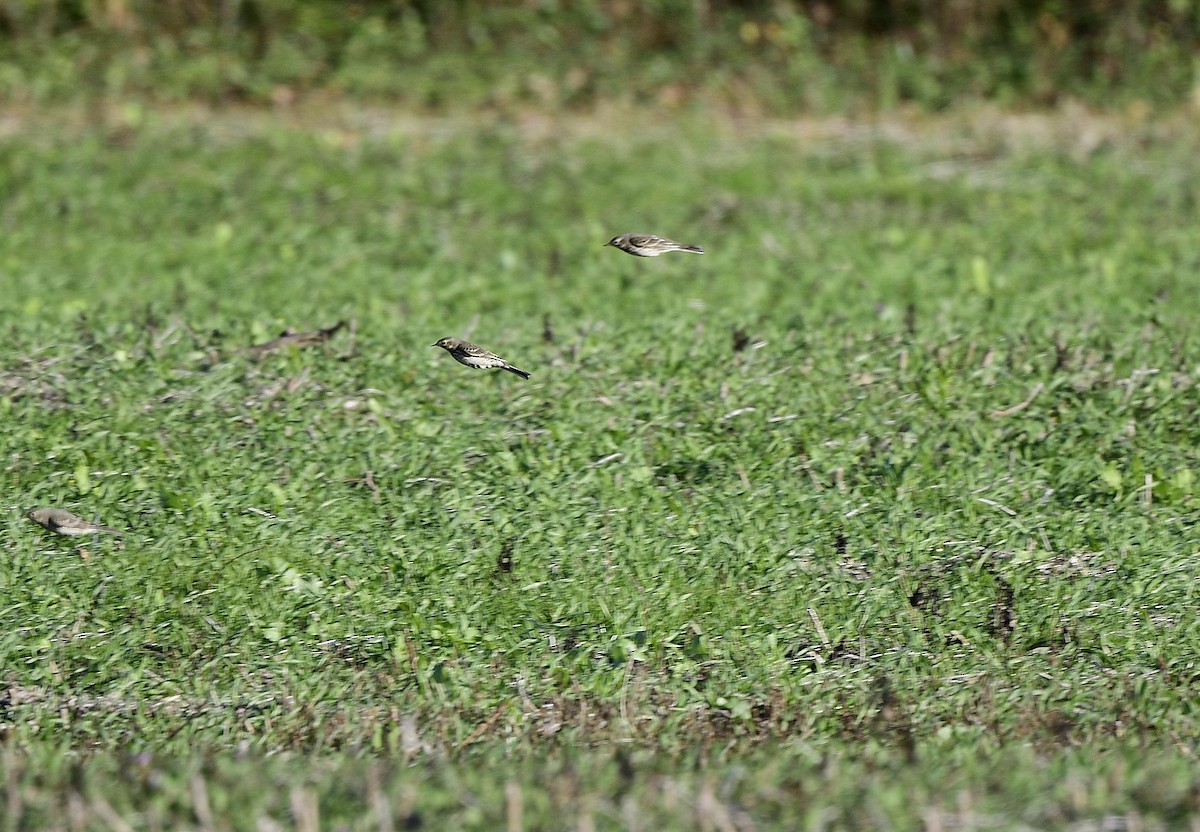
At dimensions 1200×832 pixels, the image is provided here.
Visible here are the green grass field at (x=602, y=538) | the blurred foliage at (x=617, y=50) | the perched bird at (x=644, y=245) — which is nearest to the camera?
the green grass field at (x=602, y=538)

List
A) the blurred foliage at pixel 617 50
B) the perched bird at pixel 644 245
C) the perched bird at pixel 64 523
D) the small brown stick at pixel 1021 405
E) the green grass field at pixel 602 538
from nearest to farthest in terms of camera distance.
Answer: the green grass field at pixel 602 538 → the perched bird at pixel 64 523 → the small brown stick at pixel 1021 405 → the perched bird at pixel 644 245 → the blurred foliage at pixel 617 50

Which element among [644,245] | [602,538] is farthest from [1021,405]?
[602,538]

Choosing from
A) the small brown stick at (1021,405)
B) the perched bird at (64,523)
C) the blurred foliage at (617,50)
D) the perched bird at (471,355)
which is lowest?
the perched bird at (64,523)

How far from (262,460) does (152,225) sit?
11.8ft

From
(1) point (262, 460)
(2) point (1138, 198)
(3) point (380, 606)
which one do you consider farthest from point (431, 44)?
(3) point (380, 606)

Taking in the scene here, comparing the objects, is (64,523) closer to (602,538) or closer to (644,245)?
(602,538)

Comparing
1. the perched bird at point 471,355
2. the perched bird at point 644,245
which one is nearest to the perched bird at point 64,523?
the perched bird at point 471,355

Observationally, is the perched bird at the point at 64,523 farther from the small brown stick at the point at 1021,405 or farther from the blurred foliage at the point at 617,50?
the blurred foliage at the point at 617,50

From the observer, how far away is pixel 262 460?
18.3ft

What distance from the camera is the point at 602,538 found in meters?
5.26

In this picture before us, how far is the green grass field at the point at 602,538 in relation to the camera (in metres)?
3.84

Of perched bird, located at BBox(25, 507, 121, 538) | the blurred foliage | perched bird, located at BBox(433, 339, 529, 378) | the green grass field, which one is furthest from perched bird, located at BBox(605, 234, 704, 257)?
the blurred foliage

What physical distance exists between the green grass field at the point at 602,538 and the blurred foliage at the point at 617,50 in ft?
11.0

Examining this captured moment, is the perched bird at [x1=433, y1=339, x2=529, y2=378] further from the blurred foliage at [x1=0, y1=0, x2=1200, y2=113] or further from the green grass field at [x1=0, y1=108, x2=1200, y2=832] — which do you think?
the blurred foliage at [x1=0, y1=0, x2=1200, y2=113]
